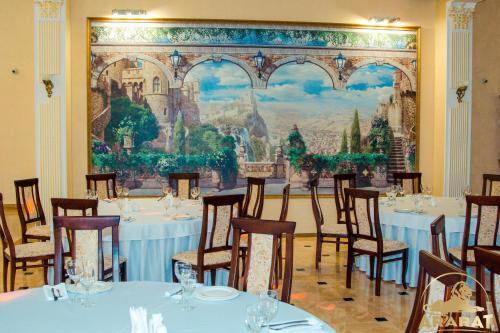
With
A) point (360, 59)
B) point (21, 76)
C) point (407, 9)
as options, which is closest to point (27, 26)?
point (21, 76)

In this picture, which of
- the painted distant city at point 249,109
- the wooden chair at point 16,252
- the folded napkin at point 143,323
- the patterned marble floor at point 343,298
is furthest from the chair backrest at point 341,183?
the folded napkin at point 143,323

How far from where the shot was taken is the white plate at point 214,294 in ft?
8.41

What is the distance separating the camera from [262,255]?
3068 mm

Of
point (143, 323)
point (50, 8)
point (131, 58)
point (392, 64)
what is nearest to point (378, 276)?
point (143, 323)

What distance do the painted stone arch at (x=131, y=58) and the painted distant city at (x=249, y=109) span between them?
16mm

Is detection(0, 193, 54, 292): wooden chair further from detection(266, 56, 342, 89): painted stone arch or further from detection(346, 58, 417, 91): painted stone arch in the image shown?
detection(346, 58, 417, 91): painted stone arch

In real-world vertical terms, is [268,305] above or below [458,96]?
below

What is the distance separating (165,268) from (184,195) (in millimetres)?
2487

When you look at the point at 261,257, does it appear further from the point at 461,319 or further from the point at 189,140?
the point at 189,140

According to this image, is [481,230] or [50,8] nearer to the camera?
[481,230]

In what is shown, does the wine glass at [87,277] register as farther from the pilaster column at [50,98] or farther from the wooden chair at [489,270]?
the pilaster column at [50,98]

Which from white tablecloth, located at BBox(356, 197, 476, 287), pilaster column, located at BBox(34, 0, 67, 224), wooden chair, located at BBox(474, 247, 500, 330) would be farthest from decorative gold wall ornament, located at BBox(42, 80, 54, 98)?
wooden chair, located at BBox(474, 247, 500, 330)

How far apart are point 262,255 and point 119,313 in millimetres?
977

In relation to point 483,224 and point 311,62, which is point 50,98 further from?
point 483,224
